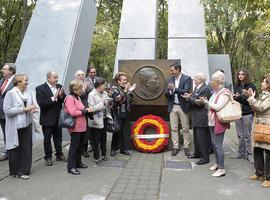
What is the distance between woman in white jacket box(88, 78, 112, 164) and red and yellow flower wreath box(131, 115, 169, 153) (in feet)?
3.41

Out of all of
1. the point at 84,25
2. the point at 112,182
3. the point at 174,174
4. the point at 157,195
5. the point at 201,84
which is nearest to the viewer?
the point at 157,195

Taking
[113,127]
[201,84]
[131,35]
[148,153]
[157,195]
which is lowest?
[157,195]

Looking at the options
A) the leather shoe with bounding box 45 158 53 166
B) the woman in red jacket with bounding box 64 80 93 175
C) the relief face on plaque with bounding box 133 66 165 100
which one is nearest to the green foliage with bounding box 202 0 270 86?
the relief face on plaque with bounding box 133 66 165 100

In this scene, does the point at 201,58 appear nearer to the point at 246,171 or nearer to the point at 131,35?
the point at 131,35

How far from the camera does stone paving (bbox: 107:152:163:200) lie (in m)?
4.94

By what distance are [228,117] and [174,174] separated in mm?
1349

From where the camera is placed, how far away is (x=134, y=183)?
5445mm

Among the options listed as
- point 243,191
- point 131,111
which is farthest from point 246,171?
point 131,111

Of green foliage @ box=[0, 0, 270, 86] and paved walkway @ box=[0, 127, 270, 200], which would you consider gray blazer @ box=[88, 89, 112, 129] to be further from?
green foliage @ box=[0, 0, 270, 86]

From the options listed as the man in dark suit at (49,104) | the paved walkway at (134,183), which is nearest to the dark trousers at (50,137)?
the man in dark suit at (49,104)

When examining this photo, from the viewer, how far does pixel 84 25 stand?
1059cm

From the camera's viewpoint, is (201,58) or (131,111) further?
(201,58)

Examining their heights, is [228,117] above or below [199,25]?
below

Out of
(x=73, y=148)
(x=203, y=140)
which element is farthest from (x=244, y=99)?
(x=73, y=148)
